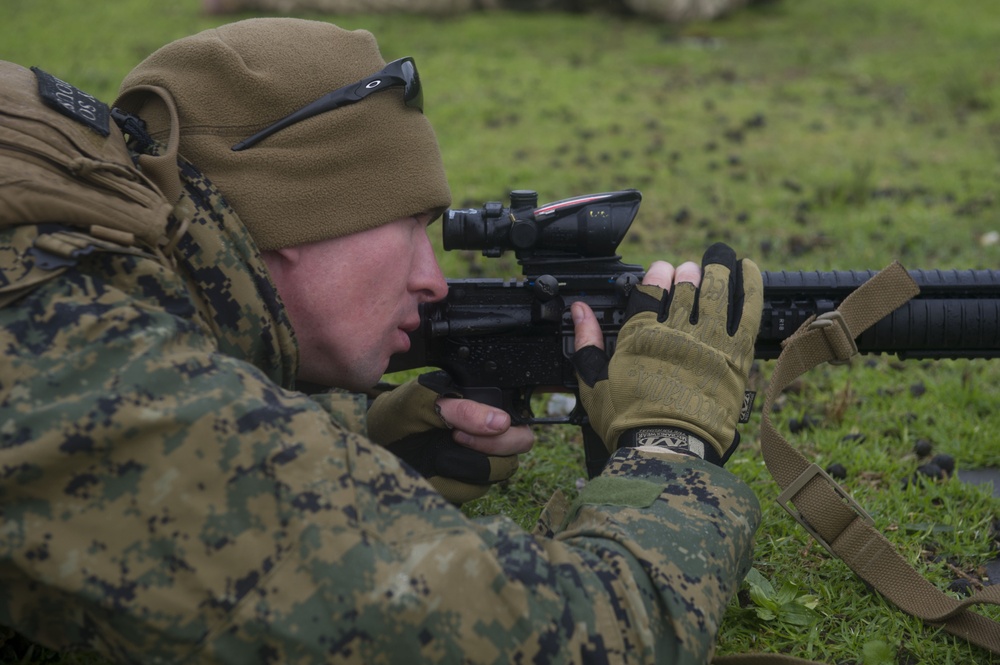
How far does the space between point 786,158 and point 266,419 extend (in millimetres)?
7744

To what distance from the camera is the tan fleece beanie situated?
275 centimetres

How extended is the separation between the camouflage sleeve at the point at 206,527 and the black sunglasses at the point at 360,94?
79 cm

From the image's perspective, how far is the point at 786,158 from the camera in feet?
29.5

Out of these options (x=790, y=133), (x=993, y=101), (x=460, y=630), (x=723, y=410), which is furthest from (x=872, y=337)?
(x=993, y=101)

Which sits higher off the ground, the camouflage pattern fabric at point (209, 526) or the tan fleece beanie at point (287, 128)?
the tan fleece beanie at point (287, 128)

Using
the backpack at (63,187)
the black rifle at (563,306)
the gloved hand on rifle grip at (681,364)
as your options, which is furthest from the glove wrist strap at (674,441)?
the backpack at (63,187)

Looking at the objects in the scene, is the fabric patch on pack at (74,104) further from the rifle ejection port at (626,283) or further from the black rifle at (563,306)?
the rifle ejection port at (626,283)

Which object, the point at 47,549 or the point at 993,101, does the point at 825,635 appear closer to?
the point at 47,549

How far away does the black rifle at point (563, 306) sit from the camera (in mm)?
3471

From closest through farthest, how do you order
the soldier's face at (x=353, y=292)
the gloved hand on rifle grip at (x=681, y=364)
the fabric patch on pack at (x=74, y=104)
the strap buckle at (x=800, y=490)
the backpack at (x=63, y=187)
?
the backpack at (x=63, y=187), the fabric patch on pack at (x=74, y=104), the soldier's face at (x=353, y=292), the gloved hand on rifle grip at (x=681, y=364), the strap buckle at (x=800, y=490)

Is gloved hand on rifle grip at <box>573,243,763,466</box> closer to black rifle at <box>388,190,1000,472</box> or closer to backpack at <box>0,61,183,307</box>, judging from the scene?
black rifle at <box>388,190,1000,472</box>

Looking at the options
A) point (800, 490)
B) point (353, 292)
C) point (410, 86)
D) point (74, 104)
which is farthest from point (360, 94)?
point (800, 490)

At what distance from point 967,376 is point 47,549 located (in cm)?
438

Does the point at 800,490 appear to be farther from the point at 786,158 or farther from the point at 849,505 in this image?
the point at 786,158
